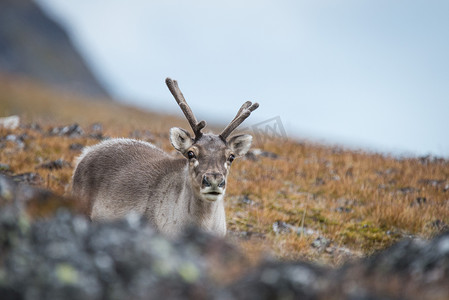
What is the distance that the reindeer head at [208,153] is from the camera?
7.10 meters

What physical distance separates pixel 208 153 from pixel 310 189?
5.37m

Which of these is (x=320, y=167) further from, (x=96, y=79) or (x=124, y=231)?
(x=96, y=79)

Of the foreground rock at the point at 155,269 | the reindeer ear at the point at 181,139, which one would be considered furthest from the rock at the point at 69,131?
the foreground rock at the point at 155,269

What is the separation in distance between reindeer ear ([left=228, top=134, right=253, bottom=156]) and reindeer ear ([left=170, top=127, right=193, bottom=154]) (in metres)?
0.82

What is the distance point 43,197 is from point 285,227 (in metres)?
6.81

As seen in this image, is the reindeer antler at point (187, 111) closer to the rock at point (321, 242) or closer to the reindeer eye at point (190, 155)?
the reindeer eye at point (190, 155)

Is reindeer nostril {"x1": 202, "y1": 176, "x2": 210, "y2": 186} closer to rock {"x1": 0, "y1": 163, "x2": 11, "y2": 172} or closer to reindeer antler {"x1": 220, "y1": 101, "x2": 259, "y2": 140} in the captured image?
reindeer antler {"x1": 220, "y1": 101, "x2": 259, "y2": 140}

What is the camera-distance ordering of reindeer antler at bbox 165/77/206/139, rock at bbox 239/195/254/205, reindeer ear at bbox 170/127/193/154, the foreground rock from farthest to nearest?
rock at bbox 239/195/254/205
reindeer antler at bbox 165/77/206/139
reindeer ear at bbox 170/127/193/154
the foreground rock

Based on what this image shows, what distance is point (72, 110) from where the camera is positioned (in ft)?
113

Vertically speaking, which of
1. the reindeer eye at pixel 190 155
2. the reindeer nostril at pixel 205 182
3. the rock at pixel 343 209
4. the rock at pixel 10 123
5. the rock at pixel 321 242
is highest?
the rock at pixel 10 123

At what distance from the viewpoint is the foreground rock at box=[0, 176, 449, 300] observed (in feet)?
10.3

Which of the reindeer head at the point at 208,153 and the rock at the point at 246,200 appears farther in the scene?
the rock at the point at 246,200

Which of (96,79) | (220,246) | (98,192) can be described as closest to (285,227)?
(98,192)

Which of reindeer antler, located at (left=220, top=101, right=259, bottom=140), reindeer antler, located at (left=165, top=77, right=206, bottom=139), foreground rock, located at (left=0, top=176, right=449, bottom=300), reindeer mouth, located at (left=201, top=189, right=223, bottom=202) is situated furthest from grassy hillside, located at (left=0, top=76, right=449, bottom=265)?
foreground rock, located at (left=0, top=176, right=449, bottom=300)
